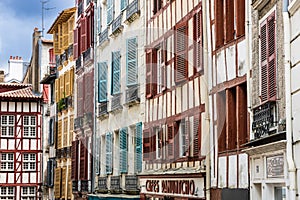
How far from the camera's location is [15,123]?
49781 mm

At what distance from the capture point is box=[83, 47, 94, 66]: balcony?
3155 centimetres

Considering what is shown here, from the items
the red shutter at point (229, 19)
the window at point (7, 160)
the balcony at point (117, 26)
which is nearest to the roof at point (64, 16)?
the balcony at point (117, 26)

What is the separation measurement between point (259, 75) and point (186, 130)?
633 centimetres

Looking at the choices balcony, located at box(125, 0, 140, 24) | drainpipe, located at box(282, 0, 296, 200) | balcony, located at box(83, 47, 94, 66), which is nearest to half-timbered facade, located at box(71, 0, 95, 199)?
balcony, located at box(83, 47, 94, 66)

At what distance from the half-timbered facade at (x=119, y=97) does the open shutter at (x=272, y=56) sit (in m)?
11.7

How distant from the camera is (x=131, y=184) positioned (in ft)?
83.2

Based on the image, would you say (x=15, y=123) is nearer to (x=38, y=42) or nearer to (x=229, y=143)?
(x=38, y=42)

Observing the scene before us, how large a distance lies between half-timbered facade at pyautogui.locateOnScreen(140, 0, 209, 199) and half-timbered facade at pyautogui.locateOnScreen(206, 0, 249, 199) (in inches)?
32.1

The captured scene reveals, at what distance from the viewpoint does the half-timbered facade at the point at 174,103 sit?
723 inches

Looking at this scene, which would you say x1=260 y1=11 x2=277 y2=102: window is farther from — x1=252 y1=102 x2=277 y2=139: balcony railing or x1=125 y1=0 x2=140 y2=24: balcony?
x1=125 y1=0 x2=140 y2=24: balcony

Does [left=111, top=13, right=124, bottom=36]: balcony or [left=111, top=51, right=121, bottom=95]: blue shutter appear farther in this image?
[left=111, top=13, right=124, bottom=36]: balcony

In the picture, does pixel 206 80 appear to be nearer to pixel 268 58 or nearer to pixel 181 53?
pixel 181 53

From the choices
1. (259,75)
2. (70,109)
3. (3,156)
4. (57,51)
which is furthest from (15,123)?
(259,75)

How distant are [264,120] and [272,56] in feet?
3.50
